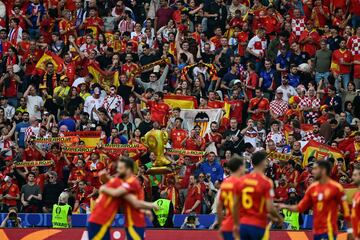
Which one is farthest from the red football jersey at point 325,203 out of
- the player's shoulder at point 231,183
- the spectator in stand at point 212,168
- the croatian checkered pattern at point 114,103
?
the croatian checkered pattern at point 114,103

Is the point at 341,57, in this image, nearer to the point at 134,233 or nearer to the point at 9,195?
the point at 9,195

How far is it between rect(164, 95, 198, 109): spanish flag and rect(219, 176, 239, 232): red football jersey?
46.1 feet

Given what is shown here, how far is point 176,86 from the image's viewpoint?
115ft

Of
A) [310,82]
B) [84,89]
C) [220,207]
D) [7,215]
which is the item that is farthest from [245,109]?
[220,207]

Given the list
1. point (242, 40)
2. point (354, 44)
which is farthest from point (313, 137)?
point (242, 40)

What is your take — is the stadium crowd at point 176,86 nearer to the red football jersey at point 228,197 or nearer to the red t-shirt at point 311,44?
the red t-shirt at point 311,44

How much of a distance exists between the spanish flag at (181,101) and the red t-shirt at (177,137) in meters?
1.58

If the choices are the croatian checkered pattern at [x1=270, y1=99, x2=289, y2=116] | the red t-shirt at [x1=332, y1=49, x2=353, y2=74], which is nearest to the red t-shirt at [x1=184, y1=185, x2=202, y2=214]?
the croatian checkered pattern at [x1=270, y1=99, x2=289, y2=116]

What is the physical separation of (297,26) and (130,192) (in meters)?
17.6

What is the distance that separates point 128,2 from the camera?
128ft

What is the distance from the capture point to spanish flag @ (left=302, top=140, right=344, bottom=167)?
3197cm

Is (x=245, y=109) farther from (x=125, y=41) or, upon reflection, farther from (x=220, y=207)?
(x=220, y=207)

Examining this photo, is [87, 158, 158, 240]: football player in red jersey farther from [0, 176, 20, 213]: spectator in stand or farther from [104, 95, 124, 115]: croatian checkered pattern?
[104, 95, 124, 115]: croatian checkered pattern

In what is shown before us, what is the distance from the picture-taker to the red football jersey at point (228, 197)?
19.8 meters
